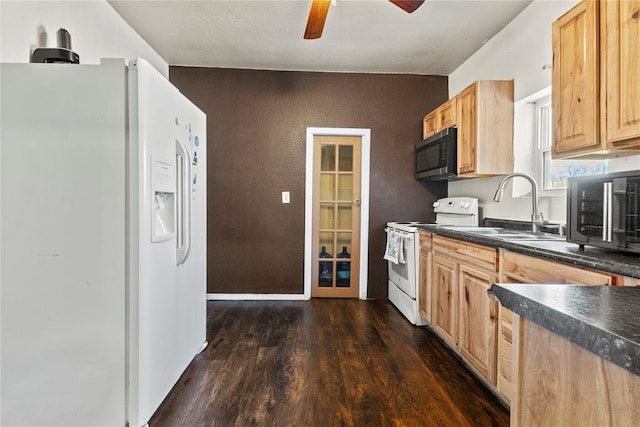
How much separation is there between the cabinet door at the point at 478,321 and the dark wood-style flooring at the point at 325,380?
0.17 meters

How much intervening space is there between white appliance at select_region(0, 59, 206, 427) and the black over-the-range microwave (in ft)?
6.28

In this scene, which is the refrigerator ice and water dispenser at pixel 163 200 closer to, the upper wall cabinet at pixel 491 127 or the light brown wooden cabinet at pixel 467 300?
the light brown wooden cabinet at pixel 467 300

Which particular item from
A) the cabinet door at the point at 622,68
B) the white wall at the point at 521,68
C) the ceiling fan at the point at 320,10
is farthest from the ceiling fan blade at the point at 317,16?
→ the white wall at the point at 521,68

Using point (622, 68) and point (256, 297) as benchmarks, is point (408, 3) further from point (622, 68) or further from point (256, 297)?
point (256, 297)

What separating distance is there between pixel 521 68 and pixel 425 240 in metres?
1.52

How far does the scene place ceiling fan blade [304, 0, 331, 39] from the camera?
6.99 ft

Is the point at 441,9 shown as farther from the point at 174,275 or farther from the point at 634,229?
the point at 174,275

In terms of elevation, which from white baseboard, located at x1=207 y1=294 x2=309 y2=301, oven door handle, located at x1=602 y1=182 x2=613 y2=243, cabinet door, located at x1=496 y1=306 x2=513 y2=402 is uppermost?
oven door handle, located at x1=602 y1=182 x2=613 y2=243

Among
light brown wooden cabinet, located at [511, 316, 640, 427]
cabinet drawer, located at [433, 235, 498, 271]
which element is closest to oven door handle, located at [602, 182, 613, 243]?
cabinet drawer, located at [433, 235, 498, 271]

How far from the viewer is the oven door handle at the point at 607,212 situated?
1342mm

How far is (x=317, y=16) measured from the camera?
2.26 metres

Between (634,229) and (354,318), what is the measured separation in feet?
7.83

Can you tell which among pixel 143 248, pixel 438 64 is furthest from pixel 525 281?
pixel 438 64

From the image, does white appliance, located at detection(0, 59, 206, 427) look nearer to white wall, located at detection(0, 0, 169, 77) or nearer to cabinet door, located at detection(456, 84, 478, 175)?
white wall, located at detection(0, 0, 169, 77)
